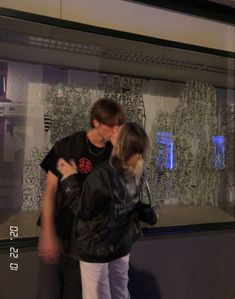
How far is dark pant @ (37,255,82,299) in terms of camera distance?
2.09 m

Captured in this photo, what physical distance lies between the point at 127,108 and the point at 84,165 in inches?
44.3

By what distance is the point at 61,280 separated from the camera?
2186mm

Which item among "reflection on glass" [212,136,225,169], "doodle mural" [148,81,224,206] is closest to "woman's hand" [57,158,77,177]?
"doodle mural" [148,81,224,206]

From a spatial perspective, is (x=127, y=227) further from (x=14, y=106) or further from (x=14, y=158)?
(x=14, y=106)

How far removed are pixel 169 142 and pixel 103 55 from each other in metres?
0.96

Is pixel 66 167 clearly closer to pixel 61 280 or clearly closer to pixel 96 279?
pixel 96 279

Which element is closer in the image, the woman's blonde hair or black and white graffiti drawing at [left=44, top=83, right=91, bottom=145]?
the woman's blonde hair

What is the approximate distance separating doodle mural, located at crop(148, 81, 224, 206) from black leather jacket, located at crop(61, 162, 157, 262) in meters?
1.24

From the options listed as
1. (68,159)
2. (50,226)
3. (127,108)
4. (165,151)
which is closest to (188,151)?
(165,151)

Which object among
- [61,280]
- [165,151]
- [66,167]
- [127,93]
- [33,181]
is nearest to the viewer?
[66,167]

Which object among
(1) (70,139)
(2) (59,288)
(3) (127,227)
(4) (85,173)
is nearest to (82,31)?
(1) (70,139)

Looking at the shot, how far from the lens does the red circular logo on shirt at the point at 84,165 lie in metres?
1.93

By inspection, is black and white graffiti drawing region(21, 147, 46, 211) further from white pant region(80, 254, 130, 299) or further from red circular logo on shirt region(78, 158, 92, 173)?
white pant region(80, 254, 130, 299)

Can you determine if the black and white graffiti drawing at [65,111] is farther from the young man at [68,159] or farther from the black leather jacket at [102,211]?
the black leather jacket at [102,211]
